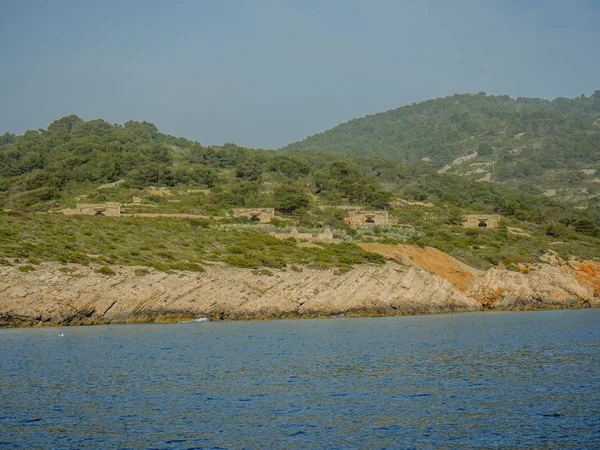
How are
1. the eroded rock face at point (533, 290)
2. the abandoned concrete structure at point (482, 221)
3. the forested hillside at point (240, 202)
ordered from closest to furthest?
the eroded rock face at point (533, 290)
the forested hillside at point (240, 202)
the abandoned concrete structure at point (482, 221)

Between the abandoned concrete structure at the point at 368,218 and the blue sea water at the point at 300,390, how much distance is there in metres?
50.4

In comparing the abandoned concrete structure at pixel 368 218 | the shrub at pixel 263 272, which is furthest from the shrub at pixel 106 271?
the abandoned concrete structure at pixel 368 218

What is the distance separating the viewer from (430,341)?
114ft

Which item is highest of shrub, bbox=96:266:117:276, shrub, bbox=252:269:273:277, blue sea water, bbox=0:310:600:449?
shrub, bbox=96:266:117:276

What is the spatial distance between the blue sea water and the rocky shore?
18.2ft

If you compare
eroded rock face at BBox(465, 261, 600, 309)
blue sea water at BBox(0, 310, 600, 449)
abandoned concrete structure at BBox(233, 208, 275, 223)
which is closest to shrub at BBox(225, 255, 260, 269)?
blue sea water at BBox(0, 310, 600, 449)

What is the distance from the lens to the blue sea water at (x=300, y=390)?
17.0 m

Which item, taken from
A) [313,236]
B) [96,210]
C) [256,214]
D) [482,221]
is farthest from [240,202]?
[482,221]

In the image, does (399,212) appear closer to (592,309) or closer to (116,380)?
(592,309)

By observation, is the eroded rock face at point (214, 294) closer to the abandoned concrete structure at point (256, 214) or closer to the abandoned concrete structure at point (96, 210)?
the abandoned concrete structure at point (96, 210)

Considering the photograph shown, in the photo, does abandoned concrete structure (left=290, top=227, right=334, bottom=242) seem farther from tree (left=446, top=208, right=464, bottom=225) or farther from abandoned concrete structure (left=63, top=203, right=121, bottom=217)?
tree (left=446, top=208, right=464, bottom=225)

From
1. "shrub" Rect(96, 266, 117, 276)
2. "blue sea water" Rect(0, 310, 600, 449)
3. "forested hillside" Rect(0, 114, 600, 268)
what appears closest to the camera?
"blue sea water" Rect(0, 310, 600, 449)

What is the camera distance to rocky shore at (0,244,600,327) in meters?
44.0

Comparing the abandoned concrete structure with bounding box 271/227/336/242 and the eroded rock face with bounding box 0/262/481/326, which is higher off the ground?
the abandoned concrete structure with bounding box 271/227/336/242
